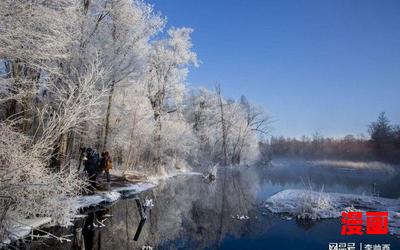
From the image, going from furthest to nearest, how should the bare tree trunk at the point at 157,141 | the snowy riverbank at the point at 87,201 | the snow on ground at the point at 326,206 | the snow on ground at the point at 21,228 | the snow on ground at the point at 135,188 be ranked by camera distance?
the bare tree trunk at the point at 157,141 → the snow on ground at the point at 135,188 → the snow on ground at the point at 326,206 → the snowy riverbank at the point at 87,201 → the snow on ground at the point at 21,228

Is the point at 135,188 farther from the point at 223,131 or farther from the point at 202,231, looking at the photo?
the point at 223,131

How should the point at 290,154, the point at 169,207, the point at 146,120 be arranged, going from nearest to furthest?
1. the point at 169,207
2. the point at 146,120
3. the point at 290,154

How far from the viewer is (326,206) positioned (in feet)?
41.5

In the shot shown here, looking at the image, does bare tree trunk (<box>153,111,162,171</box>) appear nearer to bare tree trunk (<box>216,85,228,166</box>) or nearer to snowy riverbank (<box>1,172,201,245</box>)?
snowy riverbank (<box>1,172,201,245</box>)

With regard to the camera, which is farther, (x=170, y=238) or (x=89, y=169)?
(x=89, y=169)

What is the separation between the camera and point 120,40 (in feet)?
58.3

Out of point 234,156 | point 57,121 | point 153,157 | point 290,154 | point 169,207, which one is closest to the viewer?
point 57,121

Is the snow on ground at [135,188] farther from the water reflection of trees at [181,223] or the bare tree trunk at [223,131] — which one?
the bare tree trunk at [223,131]

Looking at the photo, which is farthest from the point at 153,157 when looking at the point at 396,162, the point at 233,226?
the point at 396,162

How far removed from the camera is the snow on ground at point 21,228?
7074mm

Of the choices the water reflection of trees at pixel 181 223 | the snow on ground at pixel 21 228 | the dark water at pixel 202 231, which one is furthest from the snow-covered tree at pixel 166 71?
the snow on ground at pixel 21 228

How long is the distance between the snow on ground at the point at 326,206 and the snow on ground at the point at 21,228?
838 cm

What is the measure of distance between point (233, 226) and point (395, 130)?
64067 millimetres

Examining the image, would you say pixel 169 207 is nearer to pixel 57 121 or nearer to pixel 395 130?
pixel 57 121
